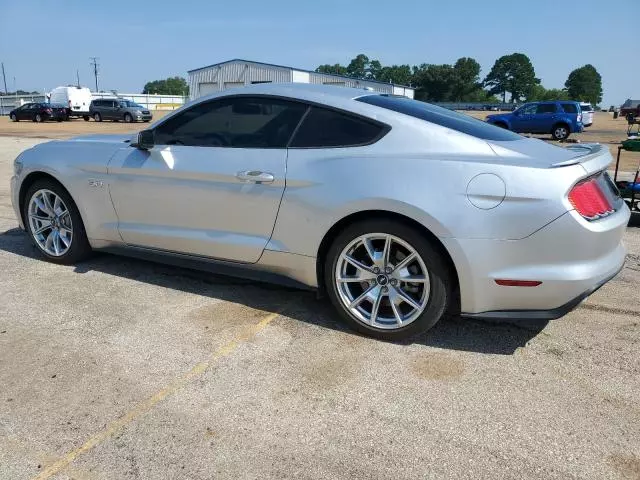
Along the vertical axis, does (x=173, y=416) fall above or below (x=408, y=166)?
below

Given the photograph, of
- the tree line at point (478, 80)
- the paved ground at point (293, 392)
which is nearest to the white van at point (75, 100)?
the paved ground at point (293, 392)

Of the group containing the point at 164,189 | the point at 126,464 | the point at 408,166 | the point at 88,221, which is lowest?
the point at 126,464

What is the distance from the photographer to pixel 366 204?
3184mm

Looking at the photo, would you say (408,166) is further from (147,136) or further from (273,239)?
(147,136)

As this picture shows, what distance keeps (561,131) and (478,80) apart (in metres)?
131

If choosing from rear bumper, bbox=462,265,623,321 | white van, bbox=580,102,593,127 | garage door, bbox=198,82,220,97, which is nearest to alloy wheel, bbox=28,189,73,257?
rear bumper, bbox=462,265,623,321

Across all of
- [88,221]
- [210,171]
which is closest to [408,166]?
[210,171]

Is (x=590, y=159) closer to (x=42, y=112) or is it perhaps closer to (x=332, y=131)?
(x=332, y=131)


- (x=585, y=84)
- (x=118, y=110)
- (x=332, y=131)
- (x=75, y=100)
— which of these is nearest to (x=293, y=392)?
(x=332, y=131)

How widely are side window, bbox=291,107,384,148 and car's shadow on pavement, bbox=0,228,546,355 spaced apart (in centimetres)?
115

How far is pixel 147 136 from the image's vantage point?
401 cm

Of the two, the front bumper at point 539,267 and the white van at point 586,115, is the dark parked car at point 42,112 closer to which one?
the white van at point 586,115

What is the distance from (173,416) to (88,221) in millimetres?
2403

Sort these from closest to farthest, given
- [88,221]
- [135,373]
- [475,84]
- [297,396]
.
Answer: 1. [297,396]
2. [135,373]
3. [88,221]
4. [475,84]
